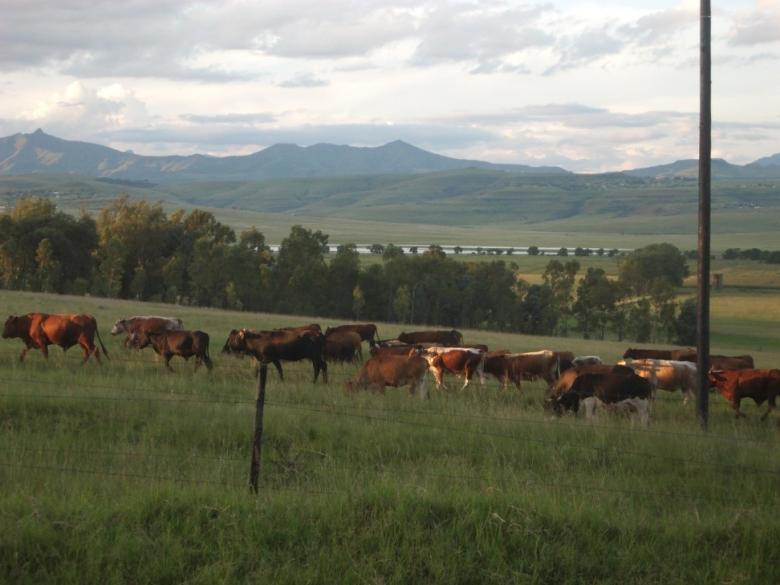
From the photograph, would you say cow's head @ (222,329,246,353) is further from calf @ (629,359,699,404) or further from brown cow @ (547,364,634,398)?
calf @ (629,359,699,404)

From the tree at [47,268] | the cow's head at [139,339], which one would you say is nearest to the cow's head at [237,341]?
the cow's head at [139,339]

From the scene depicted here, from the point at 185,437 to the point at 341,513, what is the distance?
194 inches

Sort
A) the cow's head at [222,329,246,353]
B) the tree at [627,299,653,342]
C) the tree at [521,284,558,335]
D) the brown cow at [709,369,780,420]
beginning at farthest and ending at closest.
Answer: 1. the tree at [521,284,558,335]
2. the tree at [627,299,653,342]
3. the cow's head at [222,329,246,353]
4. the brown cow at [709,369,780,420]

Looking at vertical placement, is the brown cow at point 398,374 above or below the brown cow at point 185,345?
below

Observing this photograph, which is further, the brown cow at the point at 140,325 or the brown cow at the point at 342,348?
the brown cow at the point at 140,325

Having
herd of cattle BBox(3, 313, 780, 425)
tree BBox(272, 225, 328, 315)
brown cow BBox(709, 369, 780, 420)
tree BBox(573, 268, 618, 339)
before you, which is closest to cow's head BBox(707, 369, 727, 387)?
herd of cattle BBox(3, 313, 780, 425)

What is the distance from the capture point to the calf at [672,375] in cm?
2217

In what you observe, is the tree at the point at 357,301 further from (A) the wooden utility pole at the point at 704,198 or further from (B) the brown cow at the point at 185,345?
(A) the wooden utility pole at the point at 704,198

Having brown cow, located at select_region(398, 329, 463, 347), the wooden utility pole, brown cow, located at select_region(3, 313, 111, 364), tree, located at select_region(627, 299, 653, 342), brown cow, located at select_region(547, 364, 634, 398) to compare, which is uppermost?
the wooden utility pole

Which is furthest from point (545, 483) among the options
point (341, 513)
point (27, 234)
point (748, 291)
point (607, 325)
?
point (748, 291)

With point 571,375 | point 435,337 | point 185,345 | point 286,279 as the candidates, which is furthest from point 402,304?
point 571,375

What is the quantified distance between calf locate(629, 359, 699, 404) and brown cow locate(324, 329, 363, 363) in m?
8.03

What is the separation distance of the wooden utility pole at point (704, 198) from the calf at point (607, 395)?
1189 millimetres

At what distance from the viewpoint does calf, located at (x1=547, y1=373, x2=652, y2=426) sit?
17.5m
